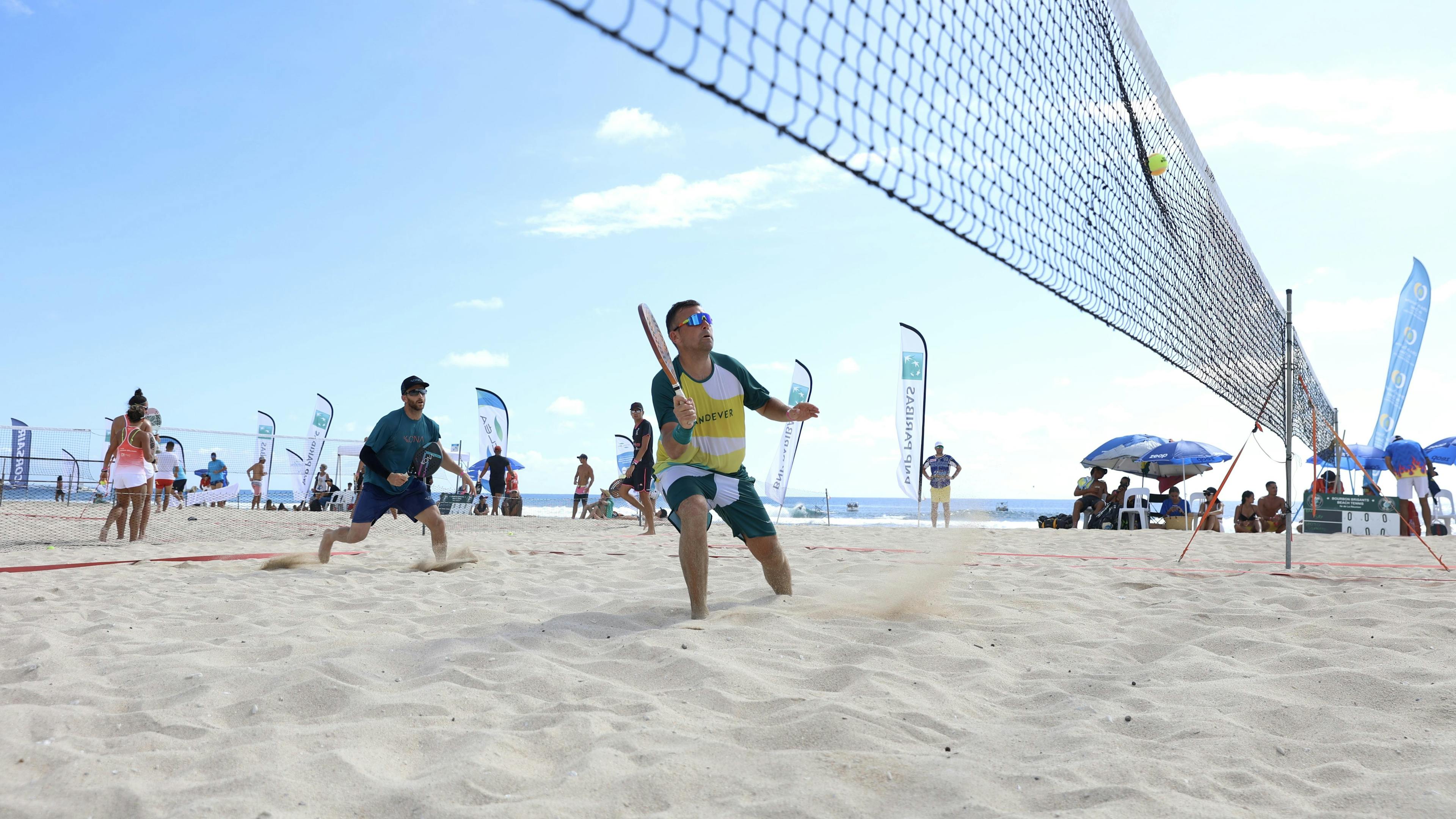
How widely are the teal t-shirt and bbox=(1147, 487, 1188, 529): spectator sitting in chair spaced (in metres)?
11.2

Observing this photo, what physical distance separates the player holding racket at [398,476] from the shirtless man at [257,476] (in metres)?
→ 11.8

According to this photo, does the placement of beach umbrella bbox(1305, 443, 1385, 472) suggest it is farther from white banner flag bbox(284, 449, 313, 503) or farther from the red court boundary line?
white banner flag bbox(284, 449, 313, 503)

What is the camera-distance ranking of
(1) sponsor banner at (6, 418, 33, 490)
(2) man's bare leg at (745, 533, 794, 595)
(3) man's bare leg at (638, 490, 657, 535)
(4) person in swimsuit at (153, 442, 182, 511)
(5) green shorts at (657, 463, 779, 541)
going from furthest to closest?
(1) sponsor banner at (6, 418, 33, 490), (4) person in swimsuit at (153, 442, 182, 511), (3) man's bare leg at (638, 490, 657, 535), (2) man's bare leg at (745, 533, 794, 595), (5) green shorts at (657, 463, 779, 541)

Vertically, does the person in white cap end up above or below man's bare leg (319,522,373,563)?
above

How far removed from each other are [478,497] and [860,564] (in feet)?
38.7

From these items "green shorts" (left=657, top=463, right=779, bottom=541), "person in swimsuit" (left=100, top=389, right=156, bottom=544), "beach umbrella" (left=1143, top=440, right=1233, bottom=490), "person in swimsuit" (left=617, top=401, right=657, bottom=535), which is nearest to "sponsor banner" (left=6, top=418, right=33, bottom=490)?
"person in swimsuit" (left=100, top=389, right=156, bottom=544)

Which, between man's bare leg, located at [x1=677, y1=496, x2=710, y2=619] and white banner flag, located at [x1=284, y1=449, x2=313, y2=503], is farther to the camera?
white banner flag, located at [x1=284, y1=449, x2=313, y2=503]

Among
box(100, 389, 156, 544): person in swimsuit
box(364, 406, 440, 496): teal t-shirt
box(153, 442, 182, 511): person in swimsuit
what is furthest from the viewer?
box(153, 442, 182, 511): person in swimsuit

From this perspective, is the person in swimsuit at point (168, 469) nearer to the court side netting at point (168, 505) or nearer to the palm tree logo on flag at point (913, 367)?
the court side netting at point (168, 505)

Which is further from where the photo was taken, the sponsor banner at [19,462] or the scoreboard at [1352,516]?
the sponsor banner at [19,462]

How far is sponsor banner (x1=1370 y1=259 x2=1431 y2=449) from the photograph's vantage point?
13.5 m

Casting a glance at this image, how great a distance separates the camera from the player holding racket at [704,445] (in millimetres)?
3340

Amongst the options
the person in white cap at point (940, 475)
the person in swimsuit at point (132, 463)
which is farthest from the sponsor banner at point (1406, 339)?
the person in swimsuit at point (132, 463)

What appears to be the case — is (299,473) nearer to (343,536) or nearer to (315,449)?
(315,449)
